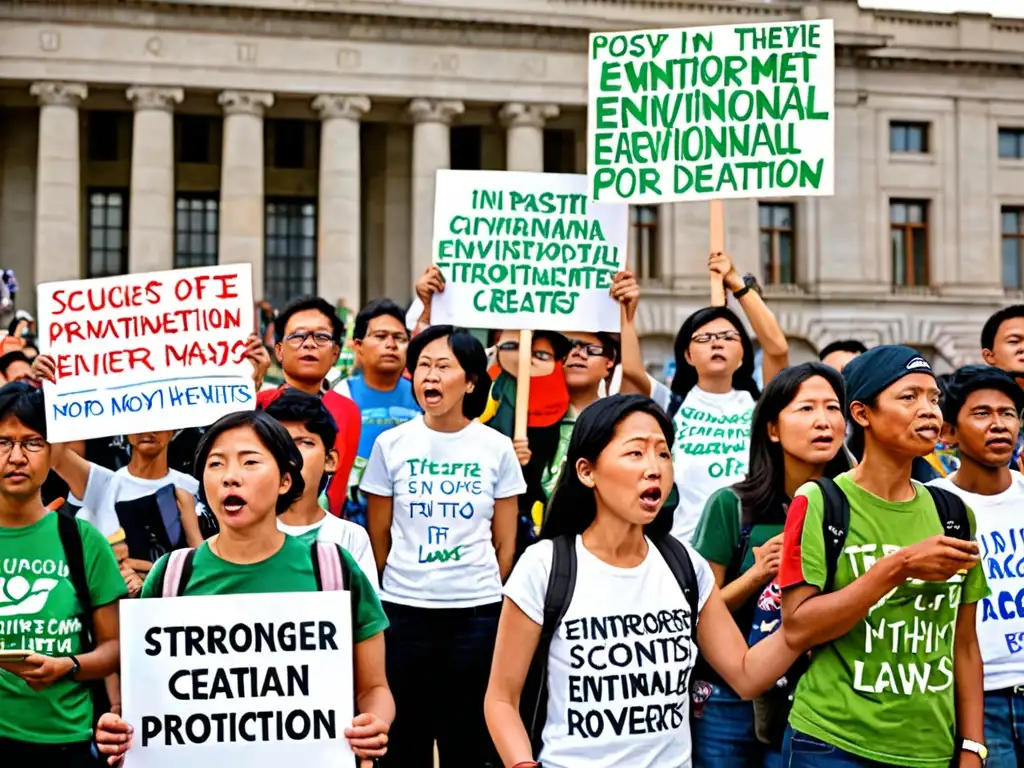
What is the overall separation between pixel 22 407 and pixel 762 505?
263cm

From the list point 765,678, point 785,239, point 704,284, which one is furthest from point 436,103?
point 765,678

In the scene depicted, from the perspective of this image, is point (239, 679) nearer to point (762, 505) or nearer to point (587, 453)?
point (587, 453)

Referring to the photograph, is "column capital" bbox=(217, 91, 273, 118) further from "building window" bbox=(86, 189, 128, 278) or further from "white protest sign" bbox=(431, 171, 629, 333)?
"white protest sign" bbox=(431, 171, 629, 333)

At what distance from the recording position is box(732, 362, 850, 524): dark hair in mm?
4562

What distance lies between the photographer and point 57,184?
3469cm

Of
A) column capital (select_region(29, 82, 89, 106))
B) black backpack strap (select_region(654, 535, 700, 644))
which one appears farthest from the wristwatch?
column capital (select_region(29, 82, 89, 106))

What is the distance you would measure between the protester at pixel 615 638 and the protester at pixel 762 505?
842 mm

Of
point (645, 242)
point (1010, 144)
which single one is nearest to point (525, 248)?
point (645, 242)

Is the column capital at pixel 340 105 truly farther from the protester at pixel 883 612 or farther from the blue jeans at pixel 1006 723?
the protester at pixel 883 612

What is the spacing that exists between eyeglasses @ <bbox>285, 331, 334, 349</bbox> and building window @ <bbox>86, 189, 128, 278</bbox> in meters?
35.3

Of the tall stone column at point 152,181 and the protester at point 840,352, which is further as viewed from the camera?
the tall stone column at point 152,181

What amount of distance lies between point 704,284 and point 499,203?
3282cm

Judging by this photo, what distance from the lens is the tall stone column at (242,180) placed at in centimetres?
3550

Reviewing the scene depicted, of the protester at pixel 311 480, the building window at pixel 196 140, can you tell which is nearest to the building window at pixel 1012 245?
the building window at pixel 196 140
